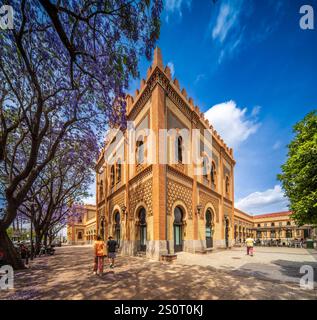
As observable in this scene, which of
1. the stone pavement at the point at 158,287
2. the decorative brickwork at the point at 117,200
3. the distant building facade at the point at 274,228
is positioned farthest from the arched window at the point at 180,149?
the distant building facade at the point at 274,228

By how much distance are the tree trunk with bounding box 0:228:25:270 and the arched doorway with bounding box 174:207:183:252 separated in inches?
343

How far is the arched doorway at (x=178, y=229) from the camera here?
44.3 ft

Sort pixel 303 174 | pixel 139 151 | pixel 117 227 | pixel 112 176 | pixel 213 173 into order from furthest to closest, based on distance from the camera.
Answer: pixel 112 176, pixel 213 173, pixel 117 227, pixel 139 151, pixel 303 174

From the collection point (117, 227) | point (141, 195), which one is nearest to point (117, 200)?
point (117, 227)

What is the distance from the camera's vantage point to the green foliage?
700 cm

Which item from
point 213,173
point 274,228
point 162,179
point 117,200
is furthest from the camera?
point 274,228

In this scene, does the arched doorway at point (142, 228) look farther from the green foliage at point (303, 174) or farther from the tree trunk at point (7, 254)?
the green foliage at point (303, 174)

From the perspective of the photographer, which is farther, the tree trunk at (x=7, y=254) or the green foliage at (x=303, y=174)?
the tree trunk at (x=7, y=254)

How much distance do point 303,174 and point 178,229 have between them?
28.7ft

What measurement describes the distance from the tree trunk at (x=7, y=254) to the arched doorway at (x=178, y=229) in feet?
28.6

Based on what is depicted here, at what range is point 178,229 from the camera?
13844mm

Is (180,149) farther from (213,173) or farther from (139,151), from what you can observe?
(213,173)

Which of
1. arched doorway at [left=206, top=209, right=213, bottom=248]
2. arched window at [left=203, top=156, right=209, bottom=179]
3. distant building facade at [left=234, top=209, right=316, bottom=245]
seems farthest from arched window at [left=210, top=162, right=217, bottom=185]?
distant building facade at [left=234, top=209, right=316, bottom=245]
